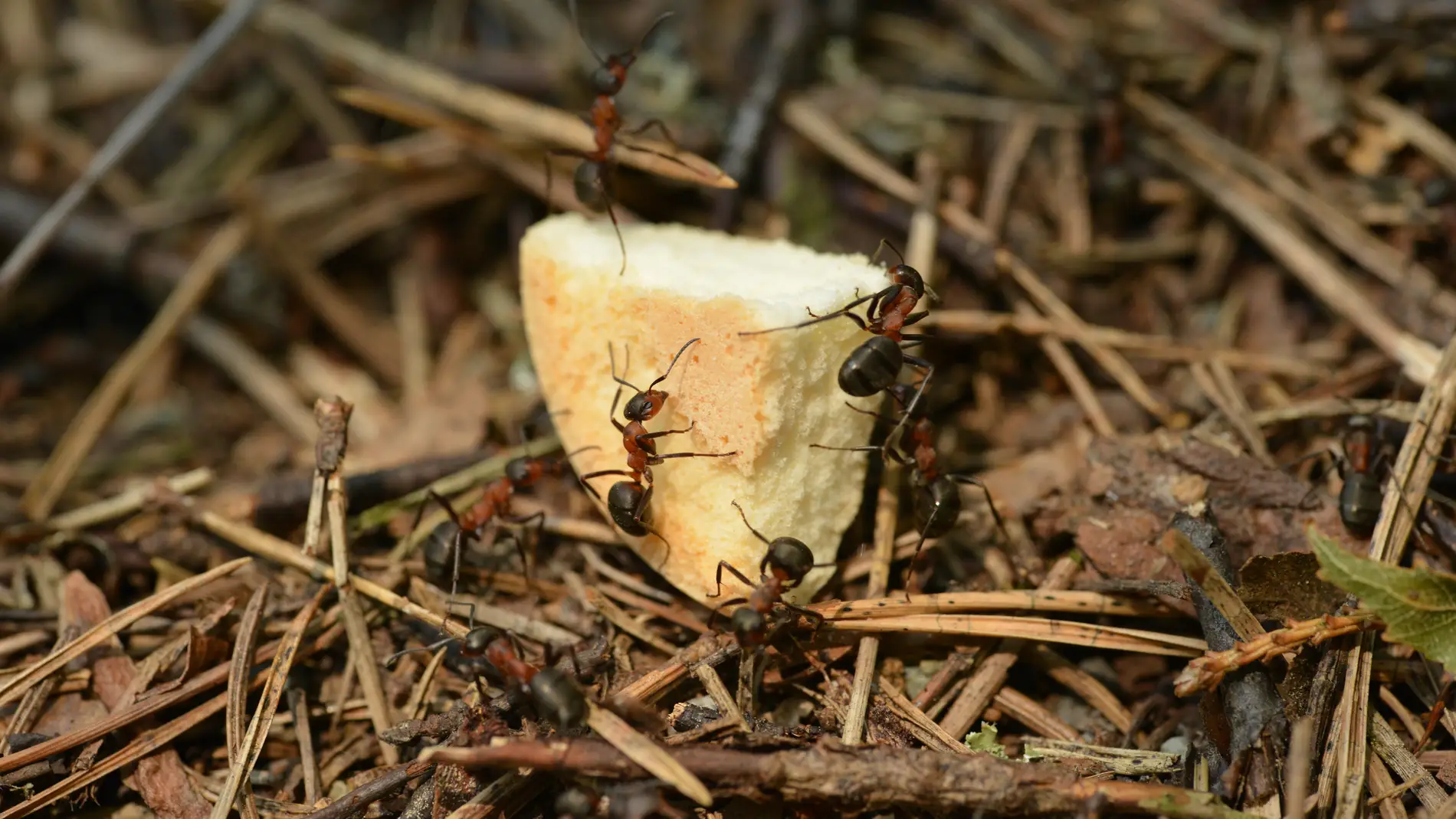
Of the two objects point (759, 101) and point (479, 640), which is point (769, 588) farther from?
point (759, 101)

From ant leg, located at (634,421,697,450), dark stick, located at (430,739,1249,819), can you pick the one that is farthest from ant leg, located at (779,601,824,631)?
ant leg, located at (634,421,697,450)

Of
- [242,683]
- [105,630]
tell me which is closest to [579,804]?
[242,683]

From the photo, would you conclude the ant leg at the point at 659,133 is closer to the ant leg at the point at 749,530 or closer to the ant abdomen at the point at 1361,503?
the ant leg at the point at 749,530

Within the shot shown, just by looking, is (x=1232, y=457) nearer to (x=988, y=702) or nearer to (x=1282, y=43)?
(x=988, y=702)

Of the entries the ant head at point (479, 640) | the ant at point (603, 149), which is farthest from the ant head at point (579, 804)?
the ant at point (603, 149)

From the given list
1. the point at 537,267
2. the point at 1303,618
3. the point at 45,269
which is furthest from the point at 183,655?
the point at 1303,618

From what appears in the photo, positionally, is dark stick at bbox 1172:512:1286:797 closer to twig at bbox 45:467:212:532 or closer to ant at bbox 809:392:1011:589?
ant at bbox 809:392:1011:589
